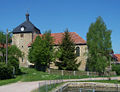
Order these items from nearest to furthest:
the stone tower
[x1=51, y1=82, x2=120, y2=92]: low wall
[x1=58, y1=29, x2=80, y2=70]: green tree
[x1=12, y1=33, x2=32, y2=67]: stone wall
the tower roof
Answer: [x1=51, y1=82, x2=120, y2=92]: low wall, [x1=58, y1=29, x2=80, y2=70]: green tree, the tower roof, the stone tower, [x1=12, y1=33, x2=32, y2=67]: stone wall

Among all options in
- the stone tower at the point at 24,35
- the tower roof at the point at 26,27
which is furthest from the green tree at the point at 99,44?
the stone tower at the point at 24,35

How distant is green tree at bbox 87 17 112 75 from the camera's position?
113 ft

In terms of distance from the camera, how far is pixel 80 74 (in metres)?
34.0

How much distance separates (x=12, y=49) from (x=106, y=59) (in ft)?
63.4

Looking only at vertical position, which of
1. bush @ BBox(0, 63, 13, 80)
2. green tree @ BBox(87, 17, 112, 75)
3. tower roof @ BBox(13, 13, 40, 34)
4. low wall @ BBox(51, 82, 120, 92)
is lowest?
low wall @ BBox(51, 82, 120, 92)

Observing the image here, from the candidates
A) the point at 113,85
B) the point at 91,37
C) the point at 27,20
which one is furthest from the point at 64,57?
the point at 27,20

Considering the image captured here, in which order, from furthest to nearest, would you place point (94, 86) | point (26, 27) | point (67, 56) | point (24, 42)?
point (24, 42), point (26, 27), point (67, 56), point (94, 86)

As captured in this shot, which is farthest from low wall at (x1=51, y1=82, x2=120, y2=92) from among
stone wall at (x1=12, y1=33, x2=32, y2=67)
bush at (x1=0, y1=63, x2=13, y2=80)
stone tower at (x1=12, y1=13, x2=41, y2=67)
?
stone wall at (x1=12, y1=33, x2=32, y2=67)

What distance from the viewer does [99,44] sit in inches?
1379

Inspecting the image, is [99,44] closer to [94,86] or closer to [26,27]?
[94,86]

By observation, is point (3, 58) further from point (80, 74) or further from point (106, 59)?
point (106, 59)

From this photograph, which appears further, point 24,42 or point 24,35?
point 24,42

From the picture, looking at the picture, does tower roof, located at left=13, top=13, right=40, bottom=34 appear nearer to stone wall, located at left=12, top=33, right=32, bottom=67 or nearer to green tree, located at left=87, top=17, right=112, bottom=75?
stone wall, located at left=12, top=33, right=32, bottom=67

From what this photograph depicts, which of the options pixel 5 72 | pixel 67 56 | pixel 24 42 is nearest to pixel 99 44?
pixel 67 56
